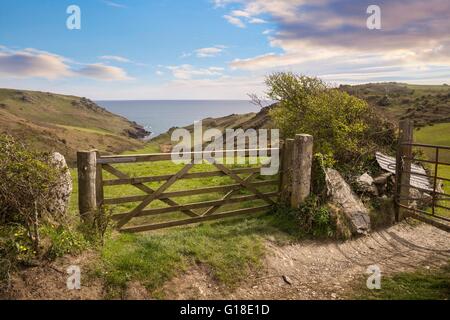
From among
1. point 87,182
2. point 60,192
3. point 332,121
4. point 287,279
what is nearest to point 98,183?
point 87,182

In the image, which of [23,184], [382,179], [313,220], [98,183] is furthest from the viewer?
[382,179]

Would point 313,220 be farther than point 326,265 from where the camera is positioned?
Yes

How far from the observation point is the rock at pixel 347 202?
32.5ft

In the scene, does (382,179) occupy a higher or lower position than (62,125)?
lower

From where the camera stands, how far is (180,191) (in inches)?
357

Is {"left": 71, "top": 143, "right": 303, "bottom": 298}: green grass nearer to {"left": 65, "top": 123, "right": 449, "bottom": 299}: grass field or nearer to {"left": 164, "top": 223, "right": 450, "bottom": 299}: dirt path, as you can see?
{"left": 65, "top": 123, "right": 449, "bottom": 299}: grass field

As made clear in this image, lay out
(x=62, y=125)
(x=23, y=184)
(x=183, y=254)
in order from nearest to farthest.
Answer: (x=23, y=184) < (x=183, y=254) < (x=62, y=125)

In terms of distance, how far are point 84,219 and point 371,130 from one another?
1112 centimetres

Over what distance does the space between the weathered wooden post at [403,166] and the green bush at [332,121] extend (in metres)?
1.27

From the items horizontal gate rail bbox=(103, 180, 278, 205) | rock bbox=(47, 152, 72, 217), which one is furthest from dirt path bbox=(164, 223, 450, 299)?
rock bbox=(47, 152, 72, 217)

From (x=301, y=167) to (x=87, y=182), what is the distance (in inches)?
236

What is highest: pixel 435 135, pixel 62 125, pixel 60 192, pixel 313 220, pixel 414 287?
pixel 62 125

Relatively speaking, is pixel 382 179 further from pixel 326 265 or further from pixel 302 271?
pixel 302 271

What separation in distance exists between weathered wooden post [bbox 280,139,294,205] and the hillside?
1982 centimetres
